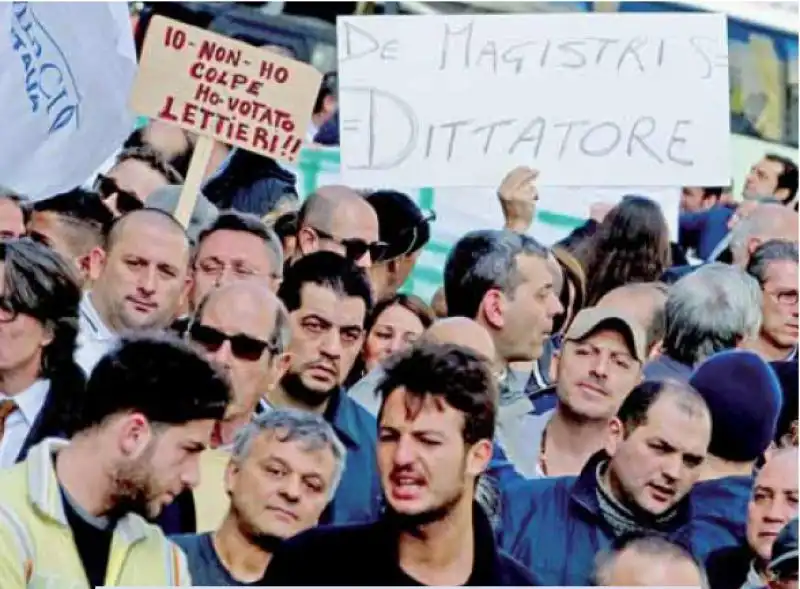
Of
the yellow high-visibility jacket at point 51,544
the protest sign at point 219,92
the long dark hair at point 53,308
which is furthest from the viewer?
the protest sign at point 219,92

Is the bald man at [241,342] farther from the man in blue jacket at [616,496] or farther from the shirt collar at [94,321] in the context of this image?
the man in blue jacket at [616,496]

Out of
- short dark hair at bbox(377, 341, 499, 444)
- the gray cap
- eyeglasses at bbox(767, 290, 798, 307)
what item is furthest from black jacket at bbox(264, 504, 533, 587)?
eyeglasses at bbox(767, 290, 798, 307)

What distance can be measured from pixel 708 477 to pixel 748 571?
16 centimetres

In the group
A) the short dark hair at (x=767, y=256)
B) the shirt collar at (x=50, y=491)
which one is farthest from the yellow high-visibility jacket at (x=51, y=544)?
the short dark hair at (x=767, y=256)

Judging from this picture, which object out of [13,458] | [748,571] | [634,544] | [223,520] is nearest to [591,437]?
[634,544]

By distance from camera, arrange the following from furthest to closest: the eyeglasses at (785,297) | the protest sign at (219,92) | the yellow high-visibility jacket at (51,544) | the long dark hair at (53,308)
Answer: the eyeglasses at (785,297), the protest sign at (219,92), the long dark hair at (53,308), the yellow high-visibility jacket at (51,544)

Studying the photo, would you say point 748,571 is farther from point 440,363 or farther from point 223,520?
point 223,520

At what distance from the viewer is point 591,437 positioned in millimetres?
2361

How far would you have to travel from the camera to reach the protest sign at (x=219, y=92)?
2.35 m

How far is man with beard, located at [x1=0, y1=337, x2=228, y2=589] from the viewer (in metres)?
2.16

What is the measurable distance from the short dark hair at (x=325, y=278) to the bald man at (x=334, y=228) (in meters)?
0.01

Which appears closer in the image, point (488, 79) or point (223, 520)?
point (223, 520)

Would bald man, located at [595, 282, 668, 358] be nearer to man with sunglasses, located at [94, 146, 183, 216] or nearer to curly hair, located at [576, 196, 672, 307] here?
curly hair, located at [576, 196, 672, 307]

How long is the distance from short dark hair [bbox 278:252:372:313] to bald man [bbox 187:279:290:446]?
4 centimetres
